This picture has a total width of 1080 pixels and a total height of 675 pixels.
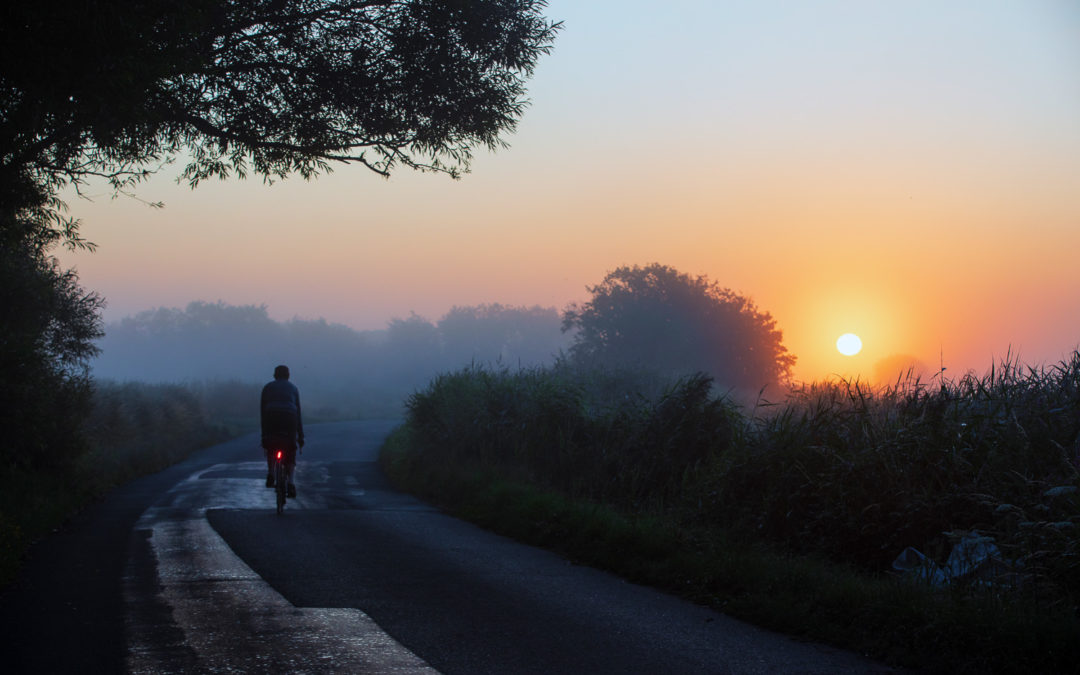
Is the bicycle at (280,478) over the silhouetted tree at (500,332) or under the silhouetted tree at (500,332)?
under

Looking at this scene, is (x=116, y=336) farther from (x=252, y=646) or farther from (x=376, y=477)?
(x=252, y=646)

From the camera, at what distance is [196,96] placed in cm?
1193

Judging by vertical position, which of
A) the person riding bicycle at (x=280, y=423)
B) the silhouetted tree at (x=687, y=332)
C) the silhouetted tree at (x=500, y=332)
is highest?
the silhouetted tree at (x=500, y=332)

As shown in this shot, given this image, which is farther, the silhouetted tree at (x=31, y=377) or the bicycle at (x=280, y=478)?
the silhouetted tree at (x=31, y=377)

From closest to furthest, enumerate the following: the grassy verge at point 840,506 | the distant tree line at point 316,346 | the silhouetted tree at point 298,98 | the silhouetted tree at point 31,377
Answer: the grassy verge at point 840,506 < the silhouetted tree at point 298,98 < the silhouetted tree at point 31,377 < the distant tree line at point 316,346

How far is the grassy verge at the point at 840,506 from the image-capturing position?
234 inches

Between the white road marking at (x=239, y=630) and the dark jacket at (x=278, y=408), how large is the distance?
417cm

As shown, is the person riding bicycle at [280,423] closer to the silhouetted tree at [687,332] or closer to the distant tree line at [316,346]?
the silhouetted tree at [687,332]

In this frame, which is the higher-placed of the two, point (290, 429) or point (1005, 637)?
point (290, 429)

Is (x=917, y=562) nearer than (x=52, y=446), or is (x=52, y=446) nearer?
(x=917, y=562)

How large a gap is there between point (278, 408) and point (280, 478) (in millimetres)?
1215

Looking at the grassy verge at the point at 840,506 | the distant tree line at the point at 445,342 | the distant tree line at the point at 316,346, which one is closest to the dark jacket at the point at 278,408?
the grassy verge at the point at 840,506

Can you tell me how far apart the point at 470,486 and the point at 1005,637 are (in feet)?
34.2

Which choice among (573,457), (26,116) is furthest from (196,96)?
(573,457)
